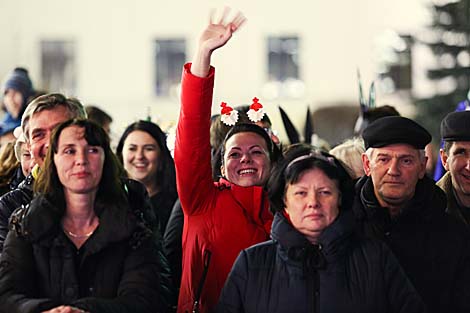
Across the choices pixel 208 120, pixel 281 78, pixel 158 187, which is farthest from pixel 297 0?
pixel 208 120

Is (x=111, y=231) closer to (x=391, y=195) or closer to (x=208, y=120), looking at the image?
(x=208, y=120)

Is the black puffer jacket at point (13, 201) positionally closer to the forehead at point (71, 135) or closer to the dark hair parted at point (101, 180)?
the dark hair parted at point (101, 180)

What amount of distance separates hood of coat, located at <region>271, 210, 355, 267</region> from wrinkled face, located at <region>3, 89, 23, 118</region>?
222 inches

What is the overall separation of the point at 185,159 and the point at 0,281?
121cm

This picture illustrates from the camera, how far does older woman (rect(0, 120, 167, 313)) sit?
532cm

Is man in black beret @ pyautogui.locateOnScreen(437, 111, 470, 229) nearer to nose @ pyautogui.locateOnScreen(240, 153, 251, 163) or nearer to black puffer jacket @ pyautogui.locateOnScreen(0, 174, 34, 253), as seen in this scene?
nose @ pyautogui.locateOnScreen(240, 153, 251, 163)

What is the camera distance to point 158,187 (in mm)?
8312

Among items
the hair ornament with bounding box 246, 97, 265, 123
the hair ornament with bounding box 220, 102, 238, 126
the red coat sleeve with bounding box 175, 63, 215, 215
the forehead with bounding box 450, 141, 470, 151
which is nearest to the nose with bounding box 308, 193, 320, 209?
the red coat sleeve with bounding box 175, 63, 215, 215

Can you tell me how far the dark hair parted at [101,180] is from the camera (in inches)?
216

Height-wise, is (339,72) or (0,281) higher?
(339,72)

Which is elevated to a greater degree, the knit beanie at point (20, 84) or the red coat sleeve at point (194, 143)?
the knit beanie at point (20, 84)

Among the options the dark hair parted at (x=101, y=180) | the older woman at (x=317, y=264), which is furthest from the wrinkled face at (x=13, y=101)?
the older woman at (x=317, y=264)

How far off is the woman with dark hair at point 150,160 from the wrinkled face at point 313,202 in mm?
2930

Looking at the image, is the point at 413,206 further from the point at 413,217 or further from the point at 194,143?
the point at 194,143
